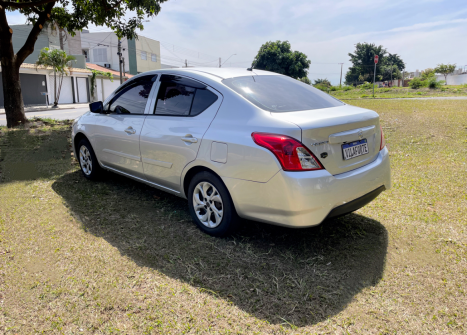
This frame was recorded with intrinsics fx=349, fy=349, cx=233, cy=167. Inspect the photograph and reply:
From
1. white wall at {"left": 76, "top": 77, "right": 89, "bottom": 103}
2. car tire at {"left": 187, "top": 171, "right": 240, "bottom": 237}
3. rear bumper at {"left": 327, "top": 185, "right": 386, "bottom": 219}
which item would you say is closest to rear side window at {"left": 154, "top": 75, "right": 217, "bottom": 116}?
car tire at {"left": 187, "top": 171, "right": 240, "bottom": 237}

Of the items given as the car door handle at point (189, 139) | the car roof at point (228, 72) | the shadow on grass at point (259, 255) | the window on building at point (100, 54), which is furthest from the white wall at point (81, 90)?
the car door handle at point (189, 139)

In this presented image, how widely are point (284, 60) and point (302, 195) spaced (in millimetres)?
57504

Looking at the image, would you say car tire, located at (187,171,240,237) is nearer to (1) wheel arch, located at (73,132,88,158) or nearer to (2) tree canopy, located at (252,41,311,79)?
(1) wheel arch, located at (73,132,88,158)

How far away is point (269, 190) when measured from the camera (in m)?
2.80

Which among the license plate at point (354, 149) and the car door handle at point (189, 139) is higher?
the car door handle at point (189, 139)

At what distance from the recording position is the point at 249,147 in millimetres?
2857

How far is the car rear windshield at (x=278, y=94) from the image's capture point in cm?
318

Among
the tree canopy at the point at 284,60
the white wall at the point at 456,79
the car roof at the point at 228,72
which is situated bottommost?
the car roof at the point at 228,72

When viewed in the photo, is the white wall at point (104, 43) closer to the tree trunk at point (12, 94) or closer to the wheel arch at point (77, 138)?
the tree trunk at point (12, 94)

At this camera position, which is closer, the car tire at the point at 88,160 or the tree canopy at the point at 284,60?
the car tire at the point at 88,160

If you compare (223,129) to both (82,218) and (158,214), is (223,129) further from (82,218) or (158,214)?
(82,218)

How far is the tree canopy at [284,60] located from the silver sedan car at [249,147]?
179 ft

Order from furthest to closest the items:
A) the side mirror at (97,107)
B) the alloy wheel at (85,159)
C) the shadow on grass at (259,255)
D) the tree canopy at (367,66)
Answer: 1. the tree canopy at (367,66)
2. the alloy wheel at (85,159)
3. the side mirror at (97,107)
4. the shadow on grass at (259,255)

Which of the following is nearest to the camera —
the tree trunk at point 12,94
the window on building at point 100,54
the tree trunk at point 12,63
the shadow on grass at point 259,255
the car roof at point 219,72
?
the shadow on grass at point 259,255
